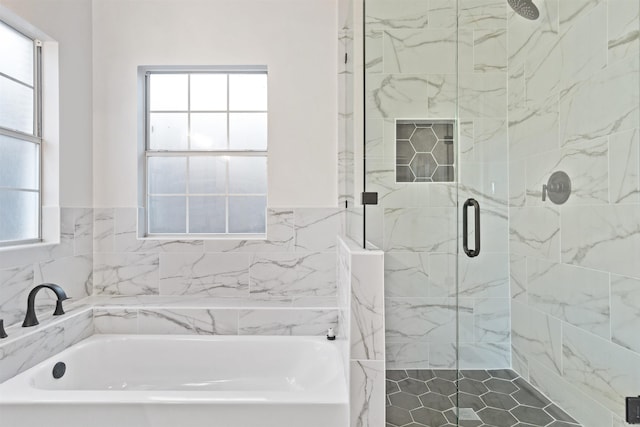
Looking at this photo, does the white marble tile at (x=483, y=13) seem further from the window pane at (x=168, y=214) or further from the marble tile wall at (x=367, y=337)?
the window pane at (x=168, y=214)

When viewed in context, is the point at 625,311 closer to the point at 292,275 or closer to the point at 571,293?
the point at 571,293

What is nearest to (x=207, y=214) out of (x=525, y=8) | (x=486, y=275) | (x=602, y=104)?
(x=486, y=275)

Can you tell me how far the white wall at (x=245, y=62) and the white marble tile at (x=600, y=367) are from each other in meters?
1.58

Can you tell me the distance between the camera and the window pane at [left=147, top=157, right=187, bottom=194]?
2.62 m

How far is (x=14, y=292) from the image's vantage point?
1.86 metres

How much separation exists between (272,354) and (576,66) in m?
2.01

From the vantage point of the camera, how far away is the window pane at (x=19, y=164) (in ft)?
6.30

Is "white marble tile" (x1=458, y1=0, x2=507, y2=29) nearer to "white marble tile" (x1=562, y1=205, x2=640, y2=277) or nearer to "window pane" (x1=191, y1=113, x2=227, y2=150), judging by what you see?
"white marble tile" (x1=562, y1=205, x2=640, y2=277)

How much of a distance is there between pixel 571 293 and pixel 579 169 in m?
0.49

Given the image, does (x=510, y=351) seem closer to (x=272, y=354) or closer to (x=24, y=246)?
(x=272, y=354)

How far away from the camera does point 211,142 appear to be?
8.59ft

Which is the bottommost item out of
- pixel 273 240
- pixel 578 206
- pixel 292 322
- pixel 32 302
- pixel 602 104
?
pixel 292 322

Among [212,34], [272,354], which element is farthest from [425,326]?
[212,34]

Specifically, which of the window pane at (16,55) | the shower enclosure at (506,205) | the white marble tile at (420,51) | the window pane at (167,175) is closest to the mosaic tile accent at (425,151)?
the shower enclosure at (506,205)
